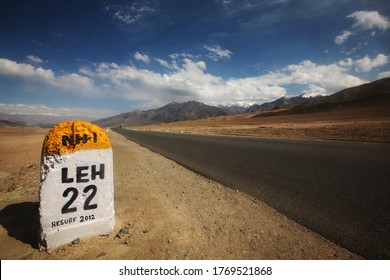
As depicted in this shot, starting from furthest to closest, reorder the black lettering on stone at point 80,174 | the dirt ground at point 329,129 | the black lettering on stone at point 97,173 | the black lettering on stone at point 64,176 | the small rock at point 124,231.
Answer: the dirt ground at point 329,129
the small rock at point 124,231
the black lettering on stone at point 97,173
the black lettering on stone at point 80,174
the black lettering on stone at point 64,176

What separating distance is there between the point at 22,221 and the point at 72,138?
199 cm

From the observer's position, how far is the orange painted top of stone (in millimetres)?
2969

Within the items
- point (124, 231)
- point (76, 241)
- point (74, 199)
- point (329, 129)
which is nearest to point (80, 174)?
point (74, 199)

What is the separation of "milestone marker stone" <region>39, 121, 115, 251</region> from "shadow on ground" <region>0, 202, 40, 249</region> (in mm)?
460

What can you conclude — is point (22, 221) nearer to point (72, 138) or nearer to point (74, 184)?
point (74, 184)

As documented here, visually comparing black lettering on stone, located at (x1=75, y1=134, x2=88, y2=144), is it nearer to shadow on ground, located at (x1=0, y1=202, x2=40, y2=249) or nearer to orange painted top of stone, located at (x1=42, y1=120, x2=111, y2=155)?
orange painted top of stone, located at (x1=42, y1=120, x2=111, y2=155)

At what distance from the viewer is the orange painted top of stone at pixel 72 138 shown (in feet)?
9.74

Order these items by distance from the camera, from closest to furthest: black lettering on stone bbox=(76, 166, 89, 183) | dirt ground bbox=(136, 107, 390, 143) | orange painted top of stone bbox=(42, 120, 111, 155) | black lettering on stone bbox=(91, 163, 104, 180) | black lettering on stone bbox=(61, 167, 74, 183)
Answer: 1. orange painted top of stone bbox=(42, 120, 111, 155)
2. black lettering on stone bbox=(61, 167, 74, 183)
3. black lettering on stone bbox=(76, 166, 89, 183)
4. black lettering on stone bbox=(91, 163, 104, 180)
5. dirt ground bbox=(136, 107, 390, 143)

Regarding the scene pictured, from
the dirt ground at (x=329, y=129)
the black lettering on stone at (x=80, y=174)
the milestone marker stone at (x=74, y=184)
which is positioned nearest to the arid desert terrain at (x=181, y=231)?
the milestone marker stone at (x=74, y=184)

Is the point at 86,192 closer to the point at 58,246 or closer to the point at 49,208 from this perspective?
the point at 49,208

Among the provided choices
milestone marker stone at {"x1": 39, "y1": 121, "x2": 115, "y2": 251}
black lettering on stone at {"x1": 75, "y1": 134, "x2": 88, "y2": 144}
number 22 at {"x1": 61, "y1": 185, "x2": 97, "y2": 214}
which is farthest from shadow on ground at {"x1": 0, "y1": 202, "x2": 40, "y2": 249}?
black lettering on stone at {"x1": 75, "y1": 134, "x2": 88, "y2": 144}

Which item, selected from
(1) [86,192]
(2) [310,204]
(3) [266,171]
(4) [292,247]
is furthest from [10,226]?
(3) [266,171]

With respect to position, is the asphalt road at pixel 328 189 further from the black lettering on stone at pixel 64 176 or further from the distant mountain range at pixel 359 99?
the distant mountain range at pixel 359 99

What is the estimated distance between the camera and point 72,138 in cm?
308
